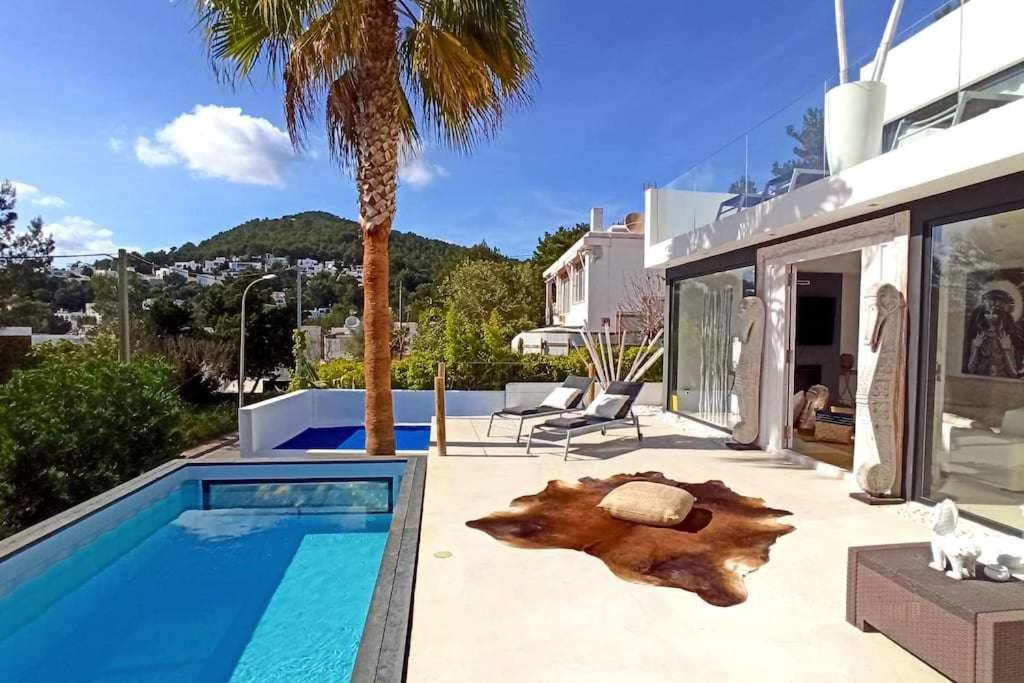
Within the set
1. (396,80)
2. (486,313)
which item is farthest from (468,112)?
(486,313)

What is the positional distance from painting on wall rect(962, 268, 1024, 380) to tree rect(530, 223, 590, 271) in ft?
122

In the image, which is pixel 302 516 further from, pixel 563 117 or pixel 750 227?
pixel 563 117

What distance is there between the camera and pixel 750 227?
364 inches

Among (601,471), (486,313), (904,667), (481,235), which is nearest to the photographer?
(904,667)

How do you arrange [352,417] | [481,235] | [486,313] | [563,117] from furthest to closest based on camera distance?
[481,235]
[486,313]
[563,117]
[352,417]

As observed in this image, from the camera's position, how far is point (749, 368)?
966 centimetres

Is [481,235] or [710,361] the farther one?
[481,235]

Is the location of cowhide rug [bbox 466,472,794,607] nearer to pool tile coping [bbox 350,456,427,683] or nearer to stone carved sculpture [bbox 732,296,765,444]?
pool tile coping [bbox 350,456,427,683]

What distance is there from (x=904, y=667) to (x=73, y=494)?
963cm

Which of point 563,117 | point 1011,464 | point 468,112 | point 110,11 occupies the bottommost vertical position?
point 1011,464

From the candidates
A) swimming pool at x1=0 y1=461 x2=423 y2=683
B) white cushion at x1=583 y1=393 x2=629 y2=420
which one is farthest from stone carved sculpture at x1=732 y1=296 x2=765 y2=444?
swimming pool at x1=0 y1=461 x2=423 y2=683

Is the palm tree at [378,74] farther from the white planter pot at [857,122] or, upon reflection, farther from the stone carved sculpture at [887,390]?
the stone carved sculpture at [887,390]

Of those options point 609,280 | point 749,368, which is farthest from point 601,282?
point 749,368

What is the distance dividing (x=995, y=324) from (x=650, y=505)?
374 cm
